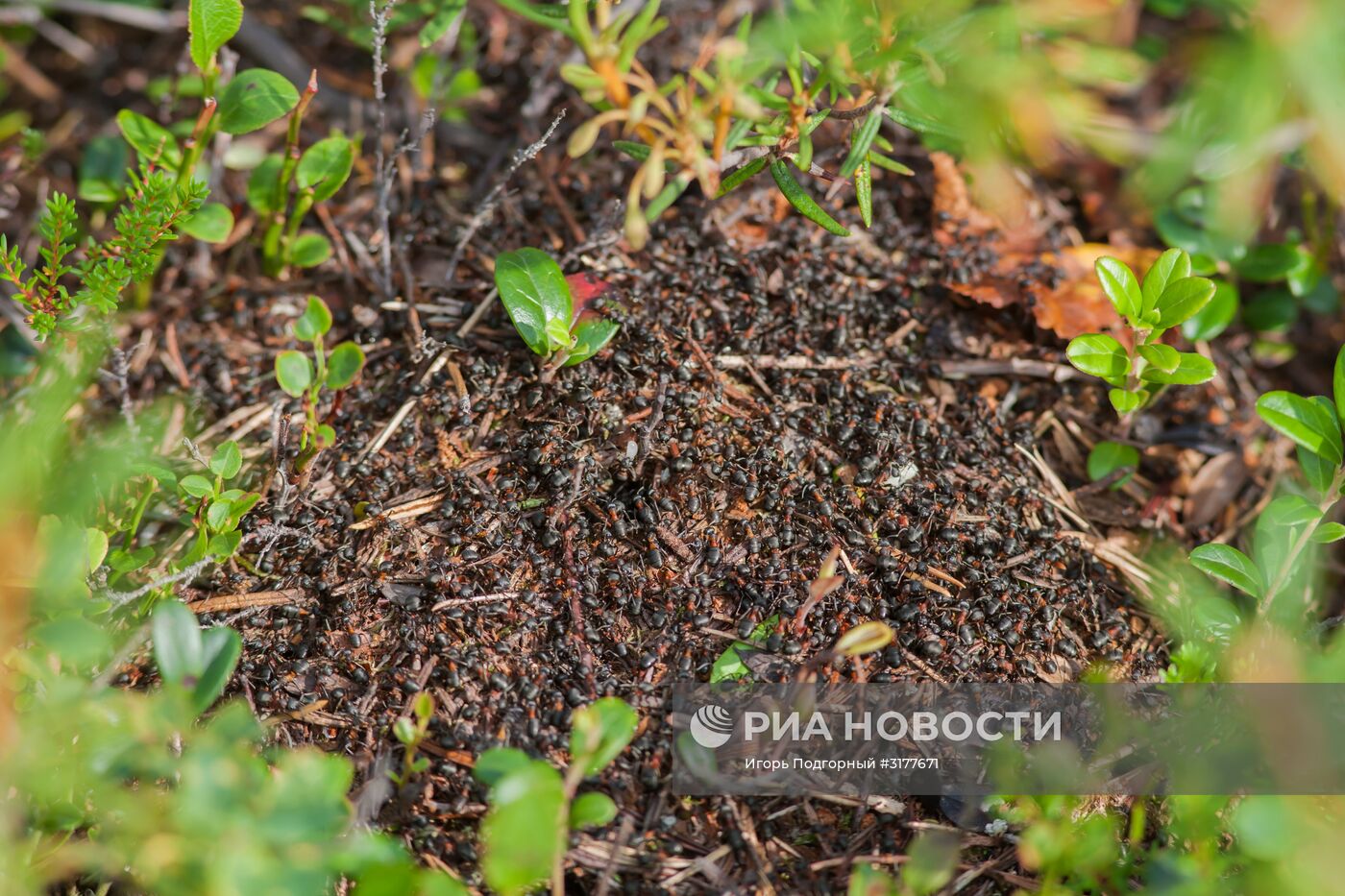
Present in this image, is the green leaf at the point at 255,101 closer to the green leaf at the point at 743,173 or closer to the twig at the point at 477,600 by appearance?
the green leaf at the point at 743,173

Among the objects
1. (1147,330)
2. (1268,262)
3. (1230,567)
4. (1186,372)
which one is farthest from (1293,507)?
(1268,262)

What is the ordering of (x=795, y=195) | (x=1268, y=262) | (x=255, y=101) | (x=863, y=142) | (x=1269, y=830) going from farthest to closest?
(x=1268, y=262) < (x=255, y=101) < (x=795, y=195) < (x=863, y=142) < (x=1269, y=830)

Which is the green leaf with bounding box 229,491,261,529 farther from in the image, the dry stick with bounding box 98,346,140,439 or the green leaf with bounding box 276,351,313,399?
the dry stick with bounding box 98,346,140,439

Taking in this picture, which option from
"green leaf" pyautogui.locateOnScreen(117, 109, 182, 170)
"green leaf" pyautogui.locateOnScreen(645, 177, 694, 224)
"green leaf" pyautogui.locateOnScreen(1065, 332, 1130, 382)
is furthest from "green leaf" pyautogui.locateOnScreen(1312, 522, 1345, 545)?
"green leaf" pyautogui.locateOnScreen(117, 109, 182, 170)

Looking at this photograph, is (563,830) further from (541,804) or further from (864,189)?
(864,189)

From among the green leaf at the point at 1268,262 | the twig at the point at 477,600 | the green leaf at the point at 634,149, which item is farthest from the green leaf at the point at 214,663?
the green leaf at the point at 1268,262
